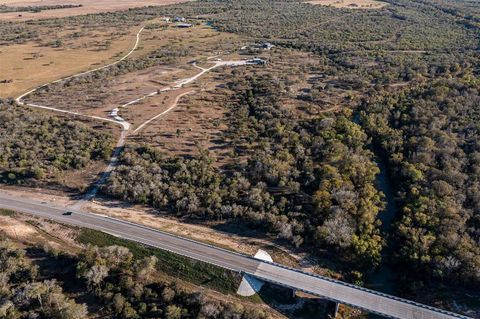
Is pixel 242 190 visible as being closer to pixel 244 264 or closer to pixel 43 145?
pixel 244 264

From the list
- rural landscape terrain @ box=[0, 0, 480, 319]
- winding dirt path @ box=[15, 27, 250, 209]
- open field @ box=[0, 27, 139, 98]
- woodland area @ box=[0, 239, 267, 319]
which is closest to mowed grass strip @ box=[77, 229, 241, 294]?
rural landscape terrain @ box=[0, 0, 480, 319]

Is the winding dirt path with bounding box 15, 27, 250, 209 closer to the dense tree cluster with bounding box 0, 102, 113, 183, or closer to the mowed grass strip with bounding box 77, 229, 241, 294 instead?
the dense tree cluster with bounding box 0, 102, 113, 183

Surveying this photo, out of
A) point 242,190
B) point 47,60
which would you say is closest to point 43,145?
point 242,190

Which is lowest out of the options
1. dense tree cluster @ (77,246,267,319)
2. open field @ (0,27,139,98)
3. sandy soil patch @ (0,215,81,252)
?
dense tree cluster @ (77,246,267,319)

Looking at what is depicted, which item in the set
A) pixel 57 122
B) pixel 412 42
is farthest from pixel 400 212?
pixel 412 42

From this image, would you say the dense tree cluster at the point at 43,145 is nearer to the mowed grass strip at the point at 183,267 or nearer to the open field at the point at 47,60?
the mowed grass strip at the point at 183,267

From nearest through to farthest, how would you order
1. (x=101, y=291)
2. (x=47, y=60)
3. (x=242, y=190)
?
1. (x=101, y=291)
2. (x=242, y=190)
3. (x=47, y=60)
